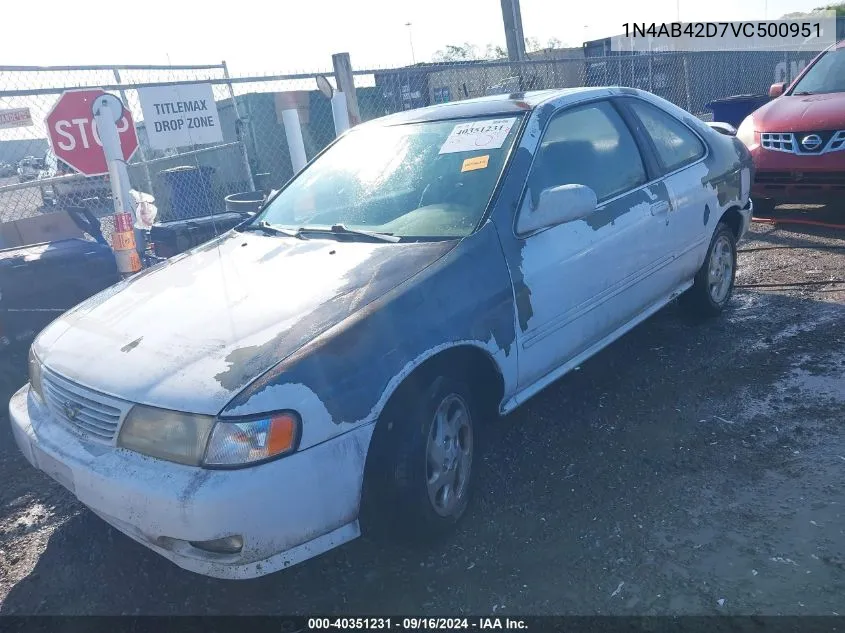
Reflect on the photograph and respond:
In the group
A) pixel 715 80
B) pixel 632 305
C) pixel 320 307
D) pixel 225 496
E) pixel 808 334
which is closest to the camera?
pixel 225 496

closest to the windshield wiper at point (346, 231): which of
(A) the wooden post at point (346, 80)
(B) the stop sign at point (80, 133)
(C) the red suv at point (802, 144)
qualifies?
(B) the stop sign at point (80, 133)

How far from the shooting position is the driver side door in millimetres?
3158

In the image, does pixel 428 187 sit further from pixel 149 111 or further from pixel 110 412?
pixel 149 111

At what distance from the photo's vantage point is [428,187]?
3.38 m

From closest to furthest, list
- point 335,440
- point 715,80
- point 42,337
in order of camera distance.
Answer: point 335,440 → point 42,337 → point 715,80

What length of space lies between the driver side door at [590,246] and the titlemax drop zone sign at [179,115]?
390cm

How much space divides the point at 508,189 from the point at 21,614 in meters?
2.59

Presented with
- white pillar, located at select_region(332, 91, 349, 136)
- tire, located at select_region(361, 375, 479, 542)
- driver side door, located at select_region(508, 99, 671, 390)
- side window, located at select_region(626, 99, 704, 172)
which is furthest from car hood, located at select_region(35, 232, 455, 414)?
white pillar, located at select_region(332, 91, 349, 136)

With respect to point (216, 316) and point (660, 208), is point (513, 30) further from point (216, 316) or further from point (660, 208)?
point (216, 316)

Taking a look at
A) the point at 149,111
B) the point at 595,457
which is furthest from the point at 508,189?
the point at 149,111

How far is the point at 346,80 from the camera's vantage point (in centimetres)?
689

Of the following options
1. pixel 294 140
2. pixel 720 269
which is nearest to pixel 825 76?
pixel 720 269

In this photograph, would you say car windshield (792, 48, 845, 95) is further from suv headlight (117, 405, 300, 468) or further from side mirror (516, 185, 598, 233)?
suv headlight (117, 405, 300, 468)

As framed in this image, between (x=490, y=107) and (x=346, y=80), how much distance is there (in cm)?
359
